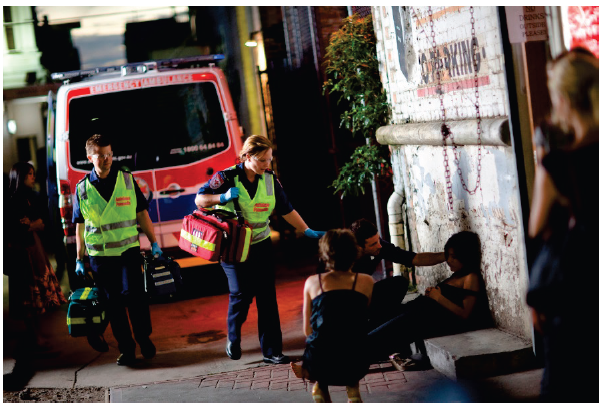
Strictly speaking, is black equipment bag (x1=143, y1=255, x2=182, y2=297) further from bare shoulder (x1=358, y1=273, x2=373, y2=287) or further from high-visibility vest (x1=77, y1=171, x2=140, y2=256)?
bare shoulder (x1=358, y1=273, x2=373, y2=287)

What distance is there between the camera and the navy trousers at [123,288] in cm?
610

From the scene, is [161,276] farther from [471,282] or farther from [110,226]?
[471,282]

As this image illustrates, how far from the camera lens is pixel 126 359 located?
624cm

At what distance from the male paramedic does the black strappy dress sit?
2.21 m

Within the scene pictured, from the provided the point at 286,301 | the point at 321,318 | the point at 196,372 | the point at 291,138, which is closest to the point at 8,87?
the point at 291,138

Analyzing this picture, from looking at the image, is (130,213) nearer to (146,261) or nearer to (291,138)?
(146,261)

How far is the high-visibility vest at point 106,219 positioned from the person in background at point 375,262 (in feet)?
5.60

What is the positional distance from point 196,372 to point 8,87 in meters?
19.0

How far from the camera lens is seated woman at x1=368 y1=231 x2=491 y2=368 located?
5305mm

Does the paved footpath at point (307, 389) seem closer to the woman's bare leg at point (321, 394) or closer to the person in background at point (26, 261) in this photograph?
the woman's bare leg at point (321, 394)

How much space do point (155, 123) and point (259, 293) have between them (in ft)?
10.6

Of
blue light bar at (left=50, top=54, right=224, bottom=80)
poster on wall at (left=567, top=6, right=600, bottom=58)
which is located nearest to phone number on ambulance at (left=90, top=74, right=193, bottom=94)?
blue light bar at (left=50, top=54, right=224, bottom=80)

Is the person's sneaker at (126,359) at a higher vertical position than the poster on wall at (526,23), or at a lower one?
lower

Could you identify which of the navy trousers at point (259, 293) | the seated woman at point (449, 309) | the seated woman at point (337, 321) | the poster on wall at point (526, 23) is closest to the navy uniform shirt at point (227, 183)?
the navy trousers at point (259, 293)
